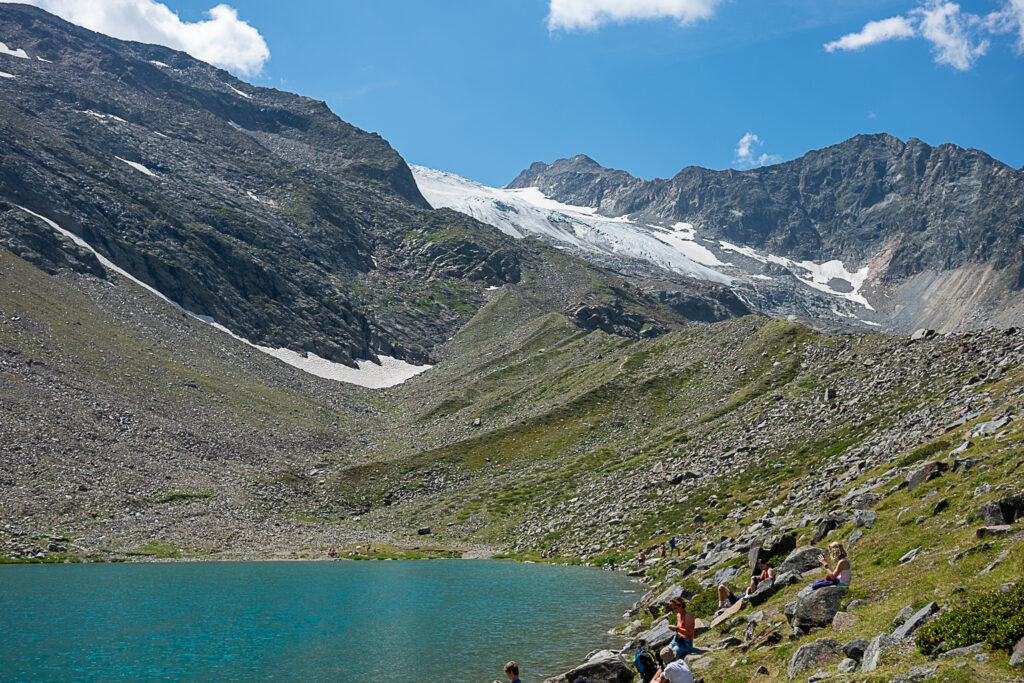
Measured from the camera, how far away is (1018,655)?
14.7m

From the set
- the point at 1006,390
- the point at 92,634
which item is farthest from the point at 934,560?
the point at 92,634

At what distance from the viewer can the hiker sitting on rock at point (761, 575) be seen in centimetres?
3198

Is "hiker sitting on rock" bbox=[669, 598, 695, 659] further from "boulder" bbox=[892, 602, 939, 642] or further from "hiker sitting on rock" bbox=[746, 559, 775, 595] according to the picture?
"hiker sitting on rock" bbox=[746, 559, 775, 595]

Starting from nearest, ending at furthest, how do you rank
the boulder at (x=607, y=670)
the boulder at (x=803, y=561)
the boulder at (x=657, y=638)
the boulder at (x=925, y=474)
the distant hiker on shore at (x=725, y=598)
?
the boulder at (x=607, y=670), the boulder at (x=657, y=638), the boulder at (x=803, y=561), the distant hiker on shore at (x=725, y=598), the boulder at (x=925, y=474)

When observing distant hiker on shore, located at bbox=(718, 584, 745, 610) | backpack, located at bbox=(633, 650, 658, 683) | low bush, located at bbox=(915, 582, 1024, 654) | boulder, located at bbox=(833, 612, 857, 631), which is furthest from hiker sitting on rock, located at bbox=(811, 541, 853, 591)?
distant hiker on shore, located at bbox=(718, 584, 745, 610)

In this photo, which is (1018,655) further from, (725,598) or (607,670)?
(725,598)

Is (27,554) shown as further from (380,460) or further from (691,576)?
(691,576)

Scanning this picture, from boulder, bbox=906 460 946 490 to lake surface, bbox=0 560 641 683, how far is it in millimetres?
16702

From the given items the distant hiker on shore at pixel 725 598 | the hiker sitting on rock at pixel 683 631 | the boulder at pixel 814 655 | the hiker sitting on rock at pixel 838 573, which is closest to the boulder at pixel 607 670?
the hiker sitting on rock at pixel 683 631

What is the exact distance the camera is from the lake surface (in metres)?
36.2

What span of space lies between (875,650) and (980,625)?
2.66 metres

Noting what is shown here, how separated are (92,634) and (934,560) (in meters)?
43.7

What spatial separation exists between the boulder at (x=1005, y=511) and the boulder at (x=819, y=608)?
5192mm

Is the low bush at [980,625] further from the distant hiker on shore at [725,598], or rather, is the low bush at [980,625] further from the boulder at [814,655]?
the distant hiker on shore at [725,598]
